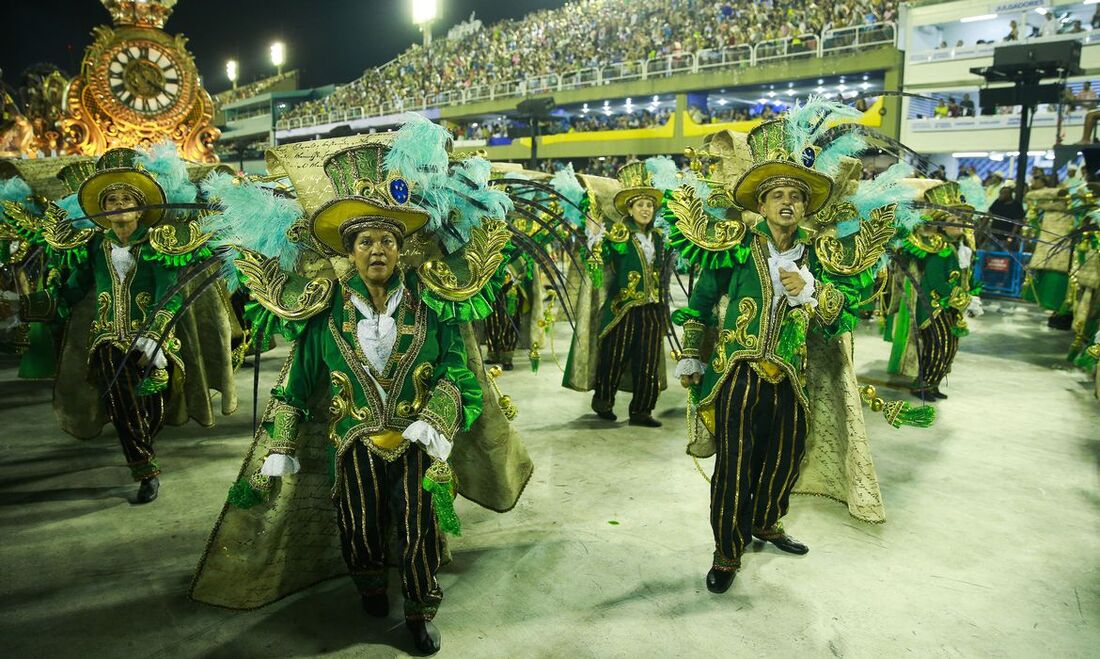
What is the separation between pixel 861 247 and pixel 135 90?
8062 mm

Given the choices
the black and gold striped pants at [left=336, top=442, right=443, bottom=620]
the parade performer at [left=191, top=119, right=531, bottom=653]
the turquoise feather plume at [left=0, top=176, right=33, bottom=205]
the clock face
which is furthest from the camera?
the clock face

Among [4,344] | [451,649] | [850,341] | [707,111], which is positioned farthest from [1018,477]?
[707,111]

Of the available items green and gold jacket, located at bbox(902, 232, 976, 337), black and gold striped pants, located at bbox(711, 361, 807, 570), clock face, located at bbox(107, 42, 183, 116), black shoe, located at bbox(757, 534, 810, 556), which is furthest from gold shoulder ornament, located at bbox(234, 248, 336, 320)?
clock face, located at bbox(107, 42, 183, 116)

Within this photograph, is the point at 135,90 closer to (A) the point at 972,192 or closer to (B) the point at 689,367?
(B) the point at 689,367

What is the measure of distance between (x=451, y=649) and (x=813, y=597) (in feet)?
5.71

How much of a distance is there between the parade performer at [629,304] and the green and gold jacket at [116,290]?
303 cm

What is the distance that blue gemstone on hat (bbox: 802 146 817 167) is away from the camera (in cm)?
342

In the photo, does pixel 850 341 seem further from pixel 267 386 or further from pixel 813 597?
pixel 267 386

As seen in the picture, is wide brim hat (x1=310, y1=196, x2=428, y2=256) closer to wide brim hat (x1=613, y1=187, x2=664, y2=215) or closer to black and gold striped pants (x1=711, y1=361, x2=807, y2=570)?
black and gold striped pants (x1=711, y1=361, x2=807, y2=570)

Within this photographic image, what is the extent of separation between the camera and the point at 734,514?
3.56m

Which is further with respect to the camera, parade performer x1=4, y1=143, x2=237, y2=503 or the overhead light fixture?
the overhead light fixture

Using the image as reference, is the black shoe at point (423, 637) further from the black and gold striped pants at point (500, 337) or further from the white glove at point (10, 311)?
the black and gold striped pants at point (500, 337)

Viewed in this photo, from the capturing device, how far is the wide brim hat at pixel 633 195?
20.0ft

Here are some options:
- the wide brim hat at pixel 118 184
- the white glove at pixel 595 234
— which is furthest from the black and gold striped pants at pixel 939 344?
the wide brim hat at pixel 118 184
